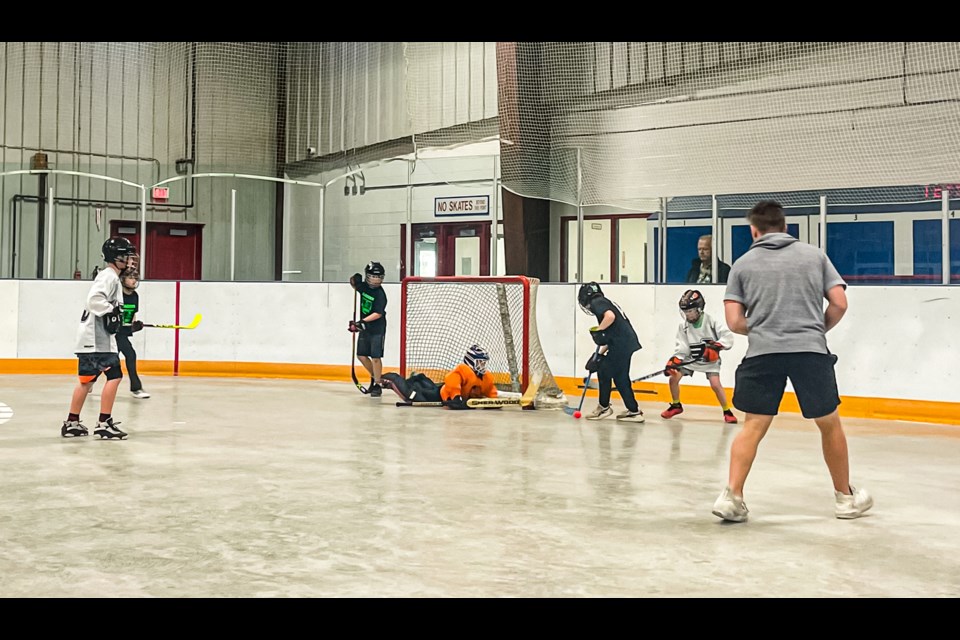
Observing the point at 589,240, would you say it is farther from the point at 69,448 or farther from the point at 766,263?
the point at 766,263

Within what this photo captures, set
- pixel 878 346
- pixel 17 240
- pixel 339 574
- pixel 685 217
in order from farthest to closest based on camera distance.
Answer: pixel 17 240, pixel 685 217, pixel 878 346, pixel 339 574

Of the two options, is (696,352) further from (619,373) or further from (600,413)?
(600,413)

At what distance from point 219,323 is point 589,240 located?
16.4ft

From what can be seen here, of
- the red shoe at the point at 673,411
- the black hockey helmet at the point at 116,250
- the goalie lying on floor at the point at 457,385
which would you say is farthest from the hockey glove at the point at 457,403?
the black hockey helmet at the point at 116,250

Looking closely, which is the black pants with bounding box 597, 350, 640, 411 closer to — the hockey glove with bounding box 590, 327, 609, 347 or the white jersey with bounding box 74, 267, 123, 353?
the hockey glove with bounding box 590, 327, 609, 347

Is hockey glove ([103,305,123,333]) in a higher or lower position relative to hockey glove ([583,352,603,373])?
higher

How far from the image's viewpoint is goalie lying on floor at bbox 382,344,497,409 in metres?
9.88

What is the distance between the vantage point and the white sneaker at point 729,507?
185 inches

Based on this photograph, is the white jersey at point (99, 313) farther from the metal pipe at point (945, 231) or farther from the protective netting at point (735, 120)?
the metal pipe at point (945, 231)

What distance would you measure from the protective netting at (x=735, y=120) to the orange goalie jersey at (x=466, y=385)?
2419 mm

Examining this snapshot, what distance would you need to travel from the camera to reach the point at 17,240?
618 inches

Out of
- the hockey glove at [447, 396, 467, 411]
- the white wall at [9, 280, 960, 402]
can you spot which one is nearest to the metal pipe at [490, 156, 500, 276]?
the white wall at [9, 280, 960, 402]

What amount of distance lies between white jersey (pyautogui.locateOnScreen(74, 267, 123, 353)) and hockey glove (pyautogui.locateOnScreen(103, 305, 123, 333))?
0.07 feet
